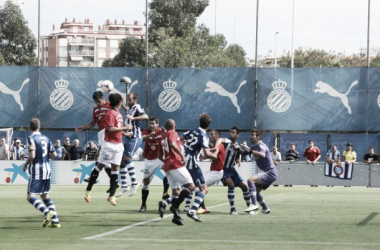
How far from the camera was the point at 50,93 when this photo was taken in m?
42.3

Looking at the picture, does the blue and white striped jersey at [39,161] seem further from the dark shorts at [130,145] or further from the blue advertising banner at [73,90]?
the blue advertising banner at [73,90]

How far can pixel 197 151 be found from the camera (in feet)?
56.5

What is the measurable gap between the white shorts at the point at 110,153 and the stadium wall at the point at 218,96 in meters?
23.4

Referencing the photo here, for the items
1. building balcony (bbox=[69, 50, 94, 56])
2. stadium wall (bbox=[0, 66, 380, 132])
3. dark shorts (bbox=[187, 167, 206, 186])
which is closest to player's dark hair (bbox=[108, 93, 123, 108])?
dark shorts (bbox=[187, 167, 206, 186])

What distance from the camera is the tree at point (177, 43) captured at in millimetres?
70562

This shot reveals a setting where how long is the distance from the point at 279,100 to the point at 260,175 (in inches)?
867

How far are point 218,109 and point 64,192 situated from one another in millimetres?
14693

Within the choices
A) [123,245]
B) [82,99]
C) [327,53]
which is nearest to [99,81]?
[82,99]

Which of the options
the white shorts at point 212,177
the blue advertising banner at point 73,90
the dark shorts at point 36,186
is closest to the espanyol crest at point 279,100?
the blue advertising banner at point 73,90

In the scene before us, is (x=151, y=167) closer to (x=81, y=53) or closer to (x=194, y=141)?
(x=194, y=141)

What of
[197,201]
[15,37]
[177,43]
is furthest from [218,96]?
[15,37]

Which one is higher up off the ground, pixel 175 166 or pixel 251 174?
pixel 175 166

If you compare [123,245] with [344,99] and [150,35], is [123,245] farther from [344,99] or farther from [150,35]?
[150,35]

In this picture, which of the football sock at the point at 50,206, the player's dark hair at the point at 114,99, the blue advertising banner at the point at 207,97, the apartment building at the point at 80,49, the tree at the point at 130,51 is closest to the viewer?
the football sock at the point at 50,206
